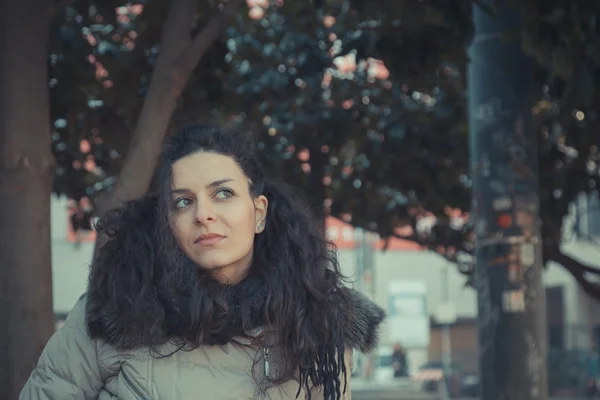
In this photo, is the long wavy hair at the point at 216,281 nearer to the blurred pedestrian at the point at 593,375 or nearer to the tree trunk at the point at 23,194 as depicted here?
the tree trunk at the point at 23,194

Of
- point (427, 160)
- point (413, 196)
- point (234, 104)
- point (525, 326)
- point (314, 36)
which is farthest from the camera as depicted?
point (413, 196)

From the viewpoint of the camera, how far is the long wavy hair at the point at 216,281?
3.29m

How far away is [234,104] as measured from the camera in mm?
7828

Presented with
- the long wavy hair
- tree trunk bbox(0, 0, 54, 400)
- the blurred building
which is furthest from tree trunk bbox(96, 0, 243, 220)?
the blurred building

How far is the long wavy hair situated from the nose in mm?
108

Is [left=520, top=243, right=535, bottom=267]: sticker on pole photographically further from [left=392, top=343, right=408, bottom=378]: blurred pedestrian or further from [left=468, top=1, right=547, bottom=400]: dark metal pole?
[left=392, top=343, right=408, bottom=378]: blurred pedestrian

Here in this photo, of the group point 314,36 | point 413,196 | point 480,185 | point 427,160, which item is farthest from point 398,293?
point 480,185

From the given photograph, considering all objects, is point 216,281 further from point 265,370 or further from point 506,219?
point 506,219

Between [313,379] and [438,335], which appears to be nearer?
[313,379]

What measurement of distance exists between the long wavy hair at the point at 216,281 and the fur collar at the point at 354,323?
2cm

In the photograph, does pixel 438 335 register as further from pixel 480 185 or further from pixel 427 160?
pixel 480 185

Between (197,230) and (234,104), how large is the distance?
448cm

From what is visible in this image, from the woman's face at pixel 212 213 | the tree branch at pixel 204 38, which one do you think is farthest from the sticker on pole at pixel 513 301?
the woman's face at pixel 212 213

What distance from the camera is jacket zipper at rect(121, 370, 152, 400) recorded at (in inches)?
127
